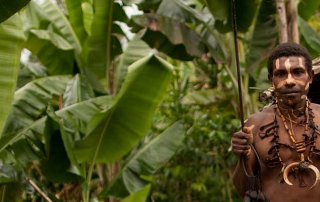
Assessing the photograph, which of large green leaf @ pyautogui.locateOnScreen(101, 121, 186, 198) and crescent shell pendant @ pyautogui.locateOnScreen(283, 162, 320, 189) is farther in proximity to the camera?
large green leaf @ pyautogui.locateOnScreen(101, 121, 186, 198)

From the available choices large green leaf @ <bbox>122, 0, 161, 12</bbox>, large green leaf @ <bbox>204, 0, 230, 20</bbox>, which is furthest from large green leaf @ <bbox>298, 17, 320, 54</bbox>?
large green leaf @ <bbox>122, 0, 161, 12</bbox>

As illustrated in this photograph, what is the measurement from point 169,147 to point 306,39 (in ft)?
6.03

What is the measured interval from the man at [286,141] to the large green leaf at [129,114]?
7.68 feet

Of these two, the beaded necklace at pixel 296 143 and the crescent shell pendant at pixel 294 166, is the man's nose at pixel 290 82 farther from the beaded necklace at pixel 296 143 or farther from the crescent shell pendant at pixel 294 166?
the crescent shell pendant at pixel 294 166

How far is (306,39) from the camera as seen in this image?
6496 millimetres

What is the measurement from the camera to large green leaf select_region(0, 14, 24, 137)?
4.32 meters

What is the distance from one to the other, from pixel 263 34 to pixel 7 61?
117 inches

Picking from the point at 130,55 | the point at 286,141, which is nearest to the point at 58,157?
the point at 130,55

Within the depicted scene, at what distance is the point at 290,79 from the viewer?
320 cm

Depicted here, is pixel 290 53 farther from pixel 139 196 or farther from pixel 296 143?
pixel 139 196

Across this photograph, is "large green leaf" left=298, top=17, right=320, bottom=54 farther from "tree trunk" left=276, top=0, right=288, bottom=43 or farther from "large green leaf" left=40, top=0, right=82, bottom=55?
"large green leaf" left=40, top=0, right=82, bottom=55

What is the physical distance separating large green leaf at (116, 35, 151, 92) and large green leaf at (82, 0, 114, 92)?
178 mm

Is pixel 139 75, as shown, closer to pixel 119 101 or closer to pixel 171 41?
pixel 119 101

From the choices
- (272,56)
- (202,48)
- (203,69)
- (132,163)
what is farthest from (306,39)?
(272,56)
